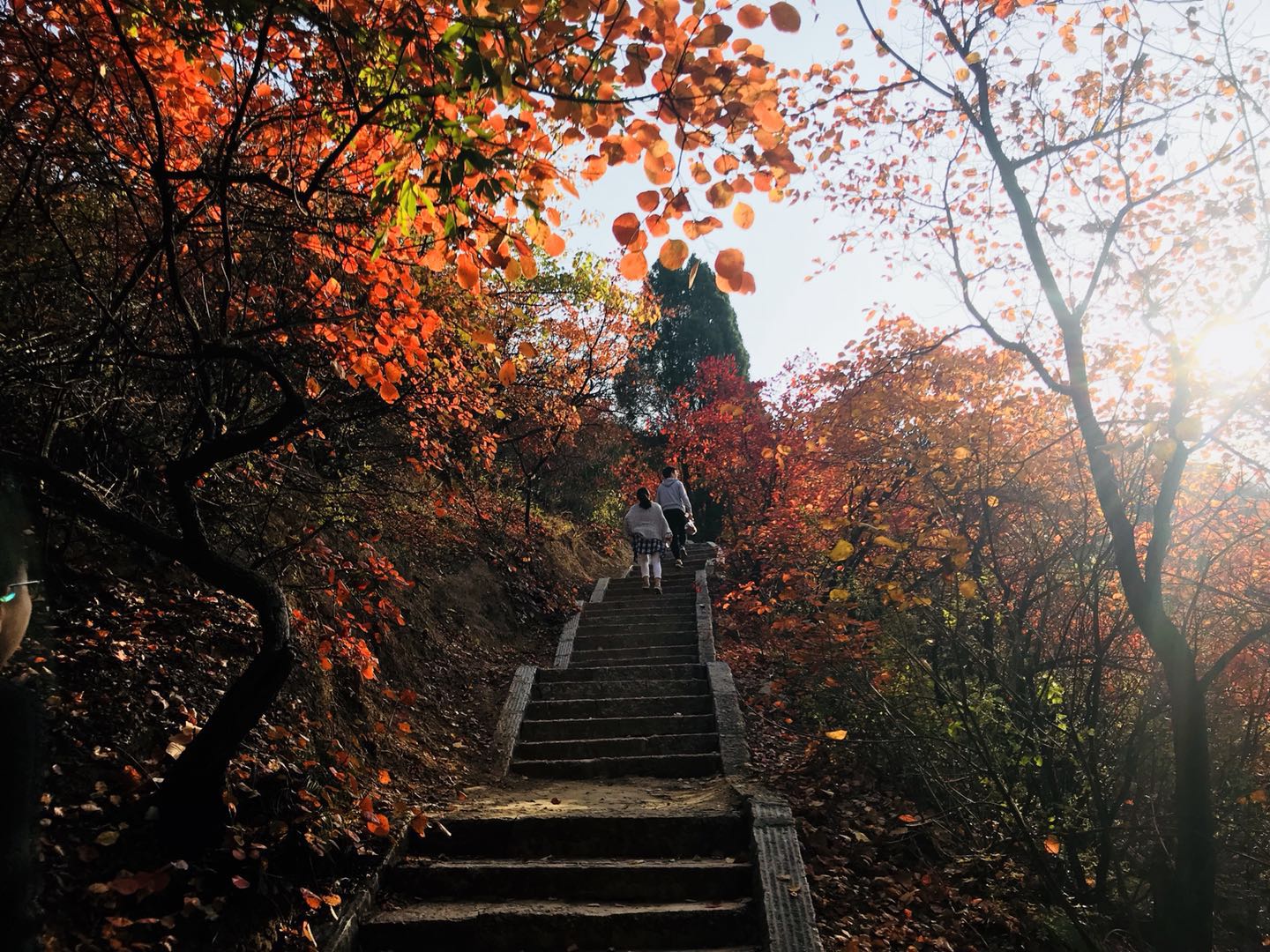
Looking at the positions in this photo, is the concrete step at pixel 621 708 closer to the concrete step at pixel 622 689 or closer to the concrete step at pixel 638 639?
the concrete step at pixel 622 689

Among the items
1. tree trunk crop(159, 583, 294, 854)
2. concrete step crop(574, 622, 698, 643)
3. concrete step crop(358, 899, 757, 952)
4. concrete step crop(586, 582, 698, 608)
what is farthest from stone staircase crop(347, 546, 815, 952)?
concrete step crop(586, 582, 698, 608)

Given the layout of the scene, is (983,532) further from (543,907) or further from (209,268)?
(209,268)

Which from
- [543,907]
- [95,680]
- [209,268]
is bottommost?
[543,907]

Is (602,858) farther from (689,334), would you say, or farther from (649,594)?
(689,334)

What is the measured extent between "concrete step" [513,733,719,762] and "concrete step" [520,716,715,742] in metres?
0.15

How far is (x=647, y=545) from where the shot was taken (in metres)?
11.7

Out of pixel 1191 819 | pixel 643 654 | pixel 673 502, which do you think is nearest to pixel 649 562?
pixel 673 502

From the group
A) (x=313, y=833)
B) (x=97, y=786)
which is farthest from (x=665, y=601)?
(x=97, y=786)

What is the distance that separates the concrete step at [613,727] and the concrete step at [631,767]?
1.83 ft

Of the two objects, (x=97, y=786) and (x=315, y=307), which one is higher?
(x=315, y=307)

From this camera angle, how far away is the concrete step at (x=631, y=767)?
6.81 meters

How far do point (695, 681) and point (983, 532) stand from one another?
3.70 meters

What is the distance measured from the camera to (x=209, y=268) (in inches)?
254

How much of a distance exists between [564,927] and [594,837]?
91cm
